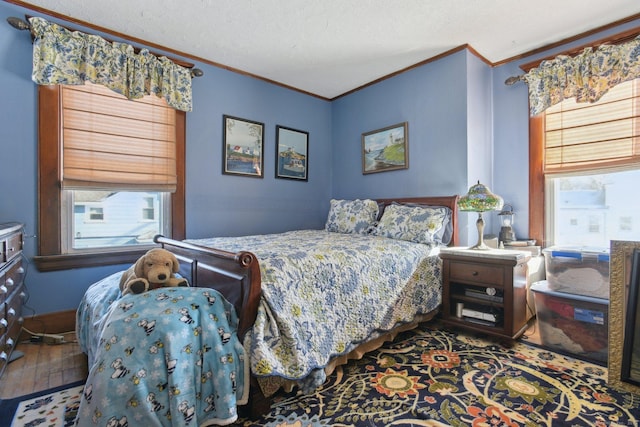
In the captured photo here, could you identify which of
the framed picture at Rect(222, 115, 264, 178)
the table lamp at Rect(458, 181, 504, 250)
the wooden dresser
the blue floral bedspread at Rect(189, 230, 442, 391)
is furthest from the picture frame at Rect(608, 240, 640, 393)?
the wooden dresser

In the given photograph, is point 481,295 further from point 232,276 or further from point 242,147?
point 242,147

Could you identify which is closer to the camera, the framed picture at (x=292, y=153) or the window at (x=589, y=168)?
the window at (x=589, y=168)

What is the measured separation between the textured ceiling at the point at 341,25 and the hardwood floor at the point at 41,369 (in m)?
2.50

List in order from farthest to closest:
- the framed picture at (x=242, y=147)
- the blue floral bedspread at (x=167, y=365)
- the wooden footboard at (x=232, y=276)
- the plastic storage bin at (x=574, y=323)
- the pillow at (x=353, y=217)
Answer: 1. the framed picture at (x=242, y=147)
2. the pillow at (x=353, y=217)
3. the plastic storage bin at (x=574, y=323)
4. the wooden footboard at (x=232, y=276)
5. the blue floral bedspread at (x=167, y=365)

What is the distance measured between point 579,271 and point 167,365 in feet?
8.31

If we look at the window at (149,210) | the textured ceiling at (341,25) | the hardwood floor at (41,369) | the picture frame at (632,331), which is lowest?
the hardwood floor at (41,369)

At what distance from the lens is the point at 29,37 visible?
235cm

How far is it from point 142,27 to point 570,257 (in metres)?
3.72

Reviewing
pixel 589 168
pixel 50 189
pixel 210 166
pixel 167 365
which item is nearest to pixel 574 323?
pixel 589 168

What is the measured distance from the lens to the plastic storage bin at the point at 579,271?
202cm

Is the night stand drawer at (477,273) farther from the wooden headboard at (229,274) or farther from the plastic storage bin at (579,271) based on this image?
the wooden headboard at (229,274)

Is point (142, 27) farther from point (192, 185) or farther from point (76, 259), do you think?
point (76, 259)

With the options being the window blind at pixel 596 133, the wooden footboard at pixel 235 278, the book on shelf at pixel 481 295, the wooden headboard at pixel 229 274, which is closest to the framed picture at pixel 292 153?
the wooden headboard at pixel 229 274

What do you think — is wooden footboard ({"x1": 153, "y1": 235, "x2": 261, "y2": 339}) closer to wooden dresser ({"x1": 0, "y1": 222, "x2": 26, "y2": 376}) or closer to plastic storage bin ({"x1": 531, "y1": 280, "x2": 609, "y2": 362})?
wooden dresser ({"x1": 0, "y1": 222, "x2": 26, "y2": 376})
